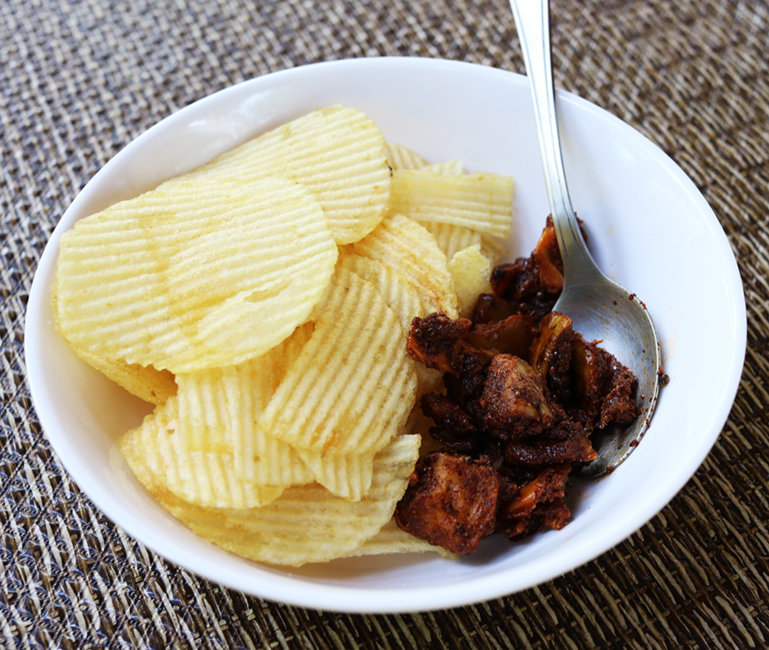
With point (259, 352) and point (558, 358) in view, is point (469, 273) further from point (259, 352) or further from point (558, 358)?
point (259, 352)

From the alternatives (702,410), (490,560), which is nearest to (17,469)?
(490,560)

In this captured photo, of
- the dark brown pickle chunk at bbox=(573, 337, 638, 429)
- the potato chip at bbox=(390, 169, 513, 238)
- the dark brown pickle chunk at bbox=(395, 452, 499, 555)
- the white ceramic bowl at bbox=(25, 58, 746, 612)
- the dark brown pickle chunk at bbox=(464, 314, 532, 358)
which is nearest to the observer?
the white ceramic bowl at bbox=(25, 58, 746, 612)

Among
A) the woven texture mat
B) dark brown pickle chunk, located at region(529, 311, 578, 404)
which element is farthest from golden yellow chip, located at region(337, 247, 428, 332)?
the woven texture mat

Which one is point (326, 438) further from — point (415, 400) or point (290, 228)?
point (290, 228)

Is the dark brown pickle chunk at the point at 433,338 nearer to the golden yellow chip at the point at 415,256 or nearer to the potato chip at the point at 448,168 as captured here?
the golden yellow chip at the point at 415,256

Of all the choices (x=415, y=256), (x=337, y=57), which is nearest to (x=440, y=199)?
(x=415, y=256)

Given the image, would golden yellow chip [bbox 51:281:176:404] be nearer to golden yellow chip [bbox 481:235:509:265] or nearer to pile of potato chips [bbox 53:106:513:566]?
pile of potato chips [bbox 53:106:513:566]
